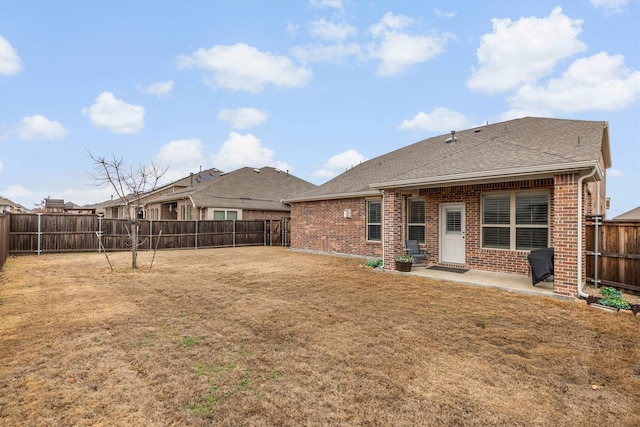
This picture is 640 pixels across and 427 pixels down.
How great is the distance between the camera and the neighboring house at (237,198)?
64.6ft

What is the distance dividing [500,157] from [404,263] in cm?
369

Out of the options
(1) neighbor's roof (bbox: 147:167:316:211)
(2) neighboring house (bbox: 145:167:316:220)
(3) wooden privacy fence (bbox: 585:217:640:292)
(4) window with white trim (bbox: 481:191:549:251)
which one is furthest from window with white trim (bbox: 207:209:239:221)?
(3) wooden privacy fence (bbox: 585:217:640:292)

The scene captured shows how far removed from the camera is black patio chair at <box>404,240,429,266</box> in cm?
971

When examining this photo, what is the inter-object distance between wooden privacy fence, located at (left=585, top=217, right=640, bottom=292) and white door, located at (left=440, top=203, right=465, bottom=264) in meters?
2.88

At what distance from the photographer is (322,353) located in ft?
11.7

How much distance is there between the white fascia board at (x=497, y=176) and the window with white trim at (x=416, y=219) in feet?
6.06

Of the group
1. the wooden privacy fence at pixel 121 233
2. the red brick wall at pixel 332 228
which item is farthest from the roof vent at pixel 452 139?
the wooden privacy fence at pixel 121 233

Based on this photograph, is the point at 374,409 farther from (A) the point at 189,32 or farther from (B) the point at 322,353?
(A) the point at 189,32

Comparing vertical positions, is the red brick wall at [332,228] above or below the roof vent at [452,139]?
below

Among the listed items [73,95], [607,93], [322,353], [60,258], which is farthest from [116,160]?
[607,93]

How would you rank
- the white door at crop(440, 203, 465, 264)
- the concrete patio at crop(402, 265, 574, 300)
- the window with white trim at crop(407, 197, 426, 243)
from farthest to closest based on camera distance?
1. the window with white trim at crop(407, 197, 426, 243)
2. the white door at crop(440, 203, 465, 264)
3. the concrete patio at crop(402, 265, 574, 300)

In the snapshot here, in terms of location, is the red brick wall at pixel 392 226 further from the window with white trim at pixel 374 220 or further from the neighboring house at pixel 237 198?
the neighboring house at pixel 237 198

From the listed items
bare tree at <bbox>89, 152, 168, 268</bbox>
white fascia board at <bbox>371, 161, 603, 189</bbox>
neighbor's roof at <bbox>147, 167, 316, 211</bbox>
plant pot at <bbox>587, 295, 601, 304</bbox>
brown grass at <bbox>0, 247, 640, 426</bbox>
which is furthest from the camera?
neighbor's roof at <bbox>147, 167, 316, 211</bbox>

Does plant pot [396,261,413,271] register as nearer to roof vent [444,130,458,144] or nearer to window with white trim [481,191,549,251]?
window with white trim [481,191,549,251]
